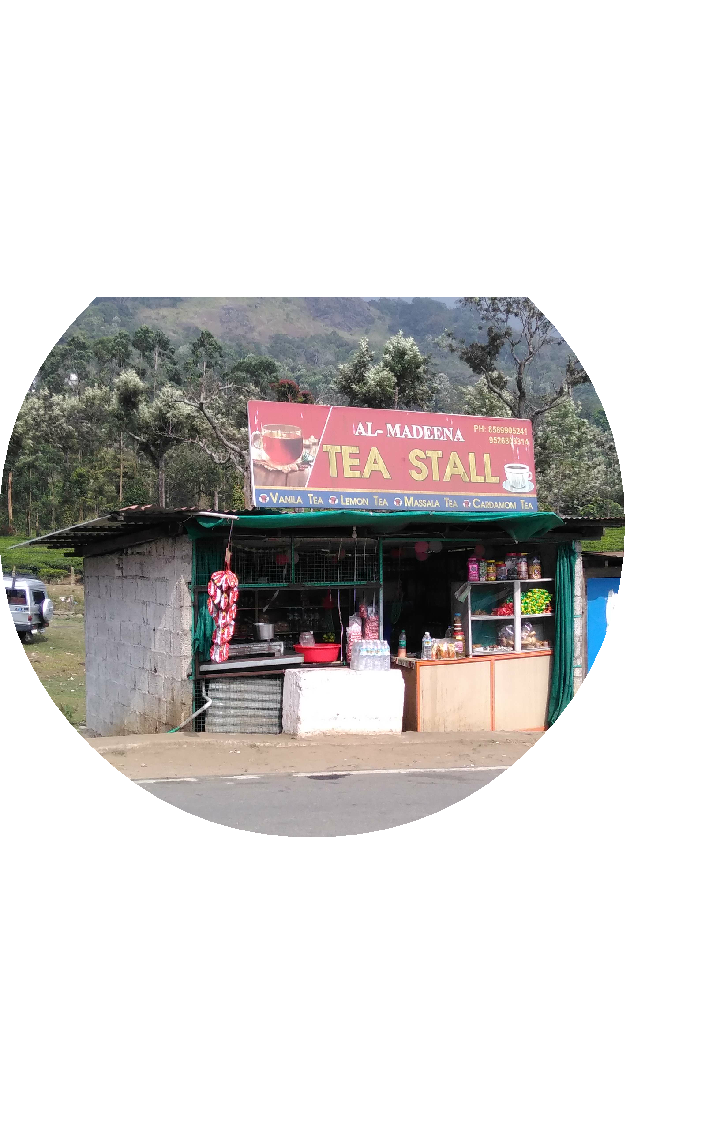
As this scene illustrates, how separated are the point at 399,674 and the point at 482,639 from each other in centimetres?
192

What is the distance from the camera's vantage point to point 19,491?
27984 mm

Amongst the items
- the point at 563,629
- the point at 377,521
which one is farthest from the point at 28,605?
the point at 563,629

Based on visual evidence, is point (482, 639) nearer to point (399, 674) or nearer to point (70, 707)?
point (399, 674)

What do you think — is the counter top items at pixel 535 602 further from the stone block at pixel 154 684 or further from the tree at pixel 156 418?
the tree at pixel 156 418

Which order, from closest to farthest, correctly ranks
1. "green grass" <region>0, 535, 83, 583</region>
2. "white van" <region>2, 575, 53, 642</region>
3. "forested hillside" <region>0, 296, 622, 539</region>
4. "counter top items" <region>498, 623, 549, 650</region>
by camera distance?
"counter top items" <region>498, 623, 549, 650</region> → "white van" <region>2, 575, 53, 642</region> → "forested hillside" <region>0, 296, 622, 539</region> → "green grass" <region>0, 535, 83, 583</region>

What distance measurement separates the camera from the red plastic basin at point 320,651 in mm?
8500

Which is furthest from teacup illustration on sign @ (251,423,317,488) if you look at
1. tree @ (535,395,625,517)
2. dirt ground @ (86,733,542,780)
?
tree @ (535,395,625,517)

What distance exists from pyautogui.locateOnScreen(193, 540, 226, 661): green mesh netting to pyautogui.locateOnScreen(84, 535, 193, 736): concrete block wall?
0.08 m

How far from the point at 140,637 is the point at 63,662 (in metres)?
9.20

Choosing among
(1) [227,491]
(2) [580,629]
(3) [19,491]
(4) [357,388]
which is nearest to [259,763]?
(2) [580,629]

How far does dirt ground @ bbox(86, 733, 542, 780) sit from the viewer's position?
676 centimetres

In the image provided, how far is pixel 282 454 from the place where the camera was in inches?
336

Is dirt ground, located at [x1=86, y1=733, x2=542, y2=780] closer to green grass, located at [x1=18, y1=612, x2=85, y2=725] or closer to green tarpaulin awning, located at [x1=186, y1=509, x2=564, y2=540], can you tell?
green tarpaulin awning, located at [x1=186, y1=509, x2=564, y2=540]

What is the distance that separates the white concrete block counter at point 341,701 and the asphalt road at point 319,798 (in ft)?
4.20
